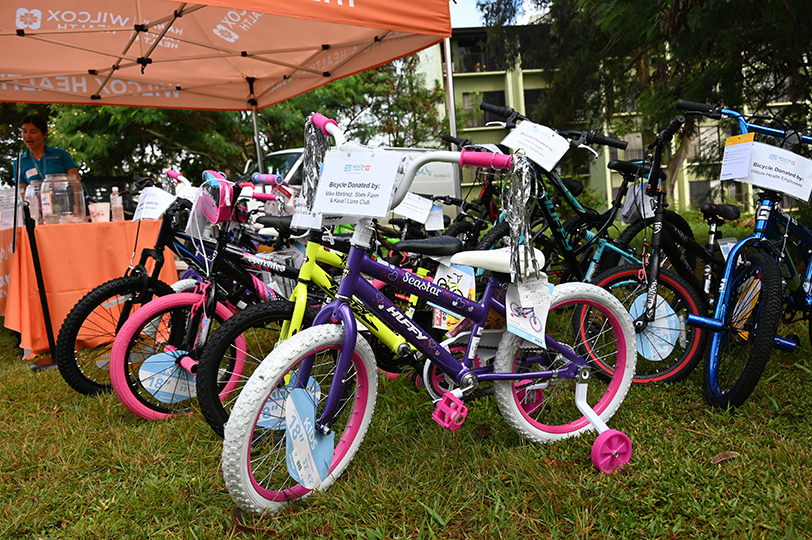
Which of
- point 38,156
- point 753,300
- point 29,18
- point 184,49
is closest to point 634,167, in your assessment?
point 753,300

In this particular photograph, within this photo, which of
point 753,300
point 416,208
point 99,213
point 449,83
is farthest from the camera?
point 449,83

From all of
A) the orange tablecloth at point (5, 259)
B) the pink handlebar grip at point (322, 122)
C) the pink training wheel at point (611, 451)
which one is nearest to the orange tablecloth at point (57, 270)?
the orange tablecloth at point (5, 259)

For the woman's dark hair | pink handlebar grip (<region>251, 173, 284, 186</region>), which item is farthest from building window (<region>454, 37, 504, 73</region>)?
pink handlebar grip (<region>251, 173, 284, 186</region>)

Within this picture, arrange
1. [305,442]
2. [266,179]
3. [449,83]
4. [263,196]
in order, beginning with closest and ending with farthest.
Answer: [305,442] < [266,179] < [263,196] < [449,83]

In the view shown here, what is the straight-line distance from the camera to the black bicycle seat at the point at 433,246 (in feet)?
6.89

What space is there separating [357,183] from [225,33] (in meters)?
4.08

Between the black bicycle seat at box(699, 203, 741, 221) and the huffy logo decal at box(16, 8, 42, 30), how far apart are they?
15.9 feet

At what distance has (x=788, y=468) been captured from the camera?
1.94 metres

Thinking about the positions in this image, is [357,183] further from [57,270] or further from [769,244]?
[57,270]

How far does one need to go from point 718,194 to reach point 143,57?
225 inches

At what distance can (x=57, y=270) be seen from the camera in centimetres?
379

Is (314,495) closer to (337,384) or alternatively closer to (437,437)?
(337,384)

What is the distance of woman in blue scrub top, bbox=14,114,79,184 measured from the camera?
183 inches

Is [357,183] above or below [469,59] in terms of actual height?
below
